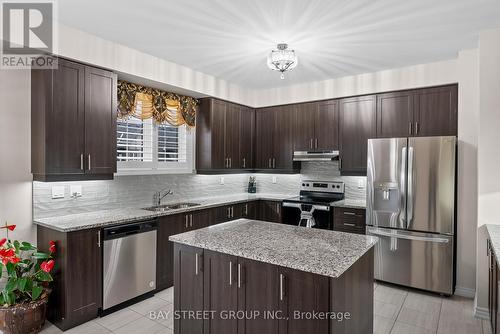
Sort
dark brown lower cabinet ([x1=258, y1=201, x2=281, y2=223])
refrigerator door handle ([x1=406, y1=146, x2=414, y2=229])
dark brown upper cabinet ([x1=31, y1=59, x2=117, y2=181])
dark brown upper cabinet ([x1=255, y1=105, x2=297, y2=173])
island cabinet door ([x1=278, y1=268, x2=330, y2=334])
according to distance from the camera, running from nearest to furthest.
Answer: island cabinet door ([x1=278, y1=268, x2=330, y2=334]) → dark brown upper cabinet ([x1=31, y1=59, x2=117, y2=181]) → refrigerator door handle ([x1=406, y1=146, x2=414, y2=229]) → dark brown lower cabinet ([x1=258, y1=201, x2=281, y2=223]) → dark brown upper cabinet ([x1=255, y1=105, x2=297, y2=173])

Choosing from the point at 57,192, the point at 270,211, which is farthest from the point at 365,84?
the point at 57,192

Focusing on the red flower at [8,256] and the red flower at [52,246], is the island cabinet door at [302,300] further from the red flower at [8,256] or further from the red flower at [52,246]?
the red flower at [8,256]

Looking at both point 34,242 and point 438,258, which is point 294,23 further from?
point 34,242

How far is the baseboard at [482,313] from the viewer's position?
294 cm

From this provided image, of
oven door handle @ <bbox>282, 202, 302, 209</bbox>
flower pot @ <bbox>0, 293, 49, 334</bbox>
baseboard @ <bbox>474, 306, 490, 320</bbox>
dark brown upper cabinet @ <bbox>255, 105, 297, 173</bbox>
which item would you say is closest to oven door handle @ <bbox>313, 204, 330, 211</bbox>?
oven door handle @ <bbox>282, 202, 302, 209</bbox>

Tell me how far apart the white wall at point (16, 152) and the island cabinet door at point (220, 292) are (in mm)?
2017

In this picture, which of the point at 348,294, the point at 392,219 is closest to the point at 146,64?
the point at 348,294

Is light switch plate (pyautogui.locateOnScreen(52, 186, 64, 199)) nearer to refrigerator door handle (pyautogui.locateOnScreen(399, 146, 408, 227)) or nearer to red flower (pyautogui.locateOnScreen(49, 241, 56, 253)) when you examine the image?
red flower (pyautogui.locateOnScreen(49, 241, 56, 253))

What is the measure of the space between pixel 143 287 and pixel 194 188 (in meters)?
1.72

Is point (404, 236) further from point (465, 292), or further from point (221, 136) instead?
point (221, 136)

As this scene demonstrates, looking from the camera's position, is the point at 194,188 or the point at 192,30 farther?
the point at 194,188

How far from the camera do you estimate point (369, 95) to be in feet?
13.9

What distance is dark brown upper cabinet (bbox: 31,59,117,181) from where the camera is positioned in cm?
281

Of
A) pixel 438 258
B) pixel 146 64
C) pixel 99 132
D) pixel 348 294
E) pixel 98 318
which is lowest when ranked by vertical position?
pixel 98 318
